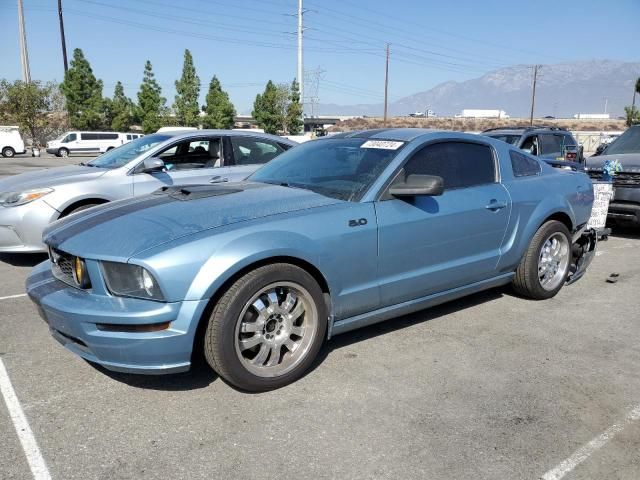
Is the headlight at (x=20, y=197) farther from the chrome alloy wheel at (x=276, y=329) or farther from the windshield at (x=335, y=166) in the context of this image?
the chrome alloy wheel at (x=276, y=329)

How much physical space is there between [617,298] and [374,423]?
11.6 ft

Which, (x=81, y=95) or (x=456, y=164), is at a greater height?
(x=81, y=95)

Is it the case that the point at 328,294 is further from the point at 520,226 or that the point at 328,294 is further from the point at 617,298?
the point at 617,298

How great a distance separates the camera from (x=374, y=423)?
2.85m

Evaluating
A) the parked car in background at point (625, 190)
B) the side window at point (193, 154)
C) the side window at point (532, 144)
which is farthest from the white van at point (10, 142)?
the parked car in background at point (625, 190)

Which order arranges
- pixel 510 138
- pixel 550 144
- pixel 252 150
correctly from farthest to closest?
pixel 550 144
pixel 510 138
pixel 252 150

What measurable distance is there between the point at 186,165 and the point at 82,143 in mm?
36209

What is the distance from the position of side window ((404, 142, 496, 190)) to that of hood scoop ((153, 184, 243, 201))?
1.33 metres

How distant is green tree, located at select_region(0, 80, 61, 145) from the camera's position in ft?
146

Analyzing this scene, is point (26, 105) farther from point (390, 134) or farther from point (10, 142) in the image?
point (390, 134)

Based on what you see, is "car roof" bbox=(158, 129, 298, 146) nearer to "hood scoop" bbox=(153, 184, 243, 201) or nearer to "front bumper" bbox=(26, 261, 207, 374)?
"hood scoop" bbox=(153, 184, 243, 201)

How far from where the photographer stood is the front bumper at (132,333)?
2.75 metres

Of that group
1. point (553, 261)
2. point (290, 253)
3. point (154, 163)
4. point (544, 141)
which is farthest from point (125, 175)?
point (544, 141)

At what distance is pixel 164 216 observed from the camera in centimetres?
322
